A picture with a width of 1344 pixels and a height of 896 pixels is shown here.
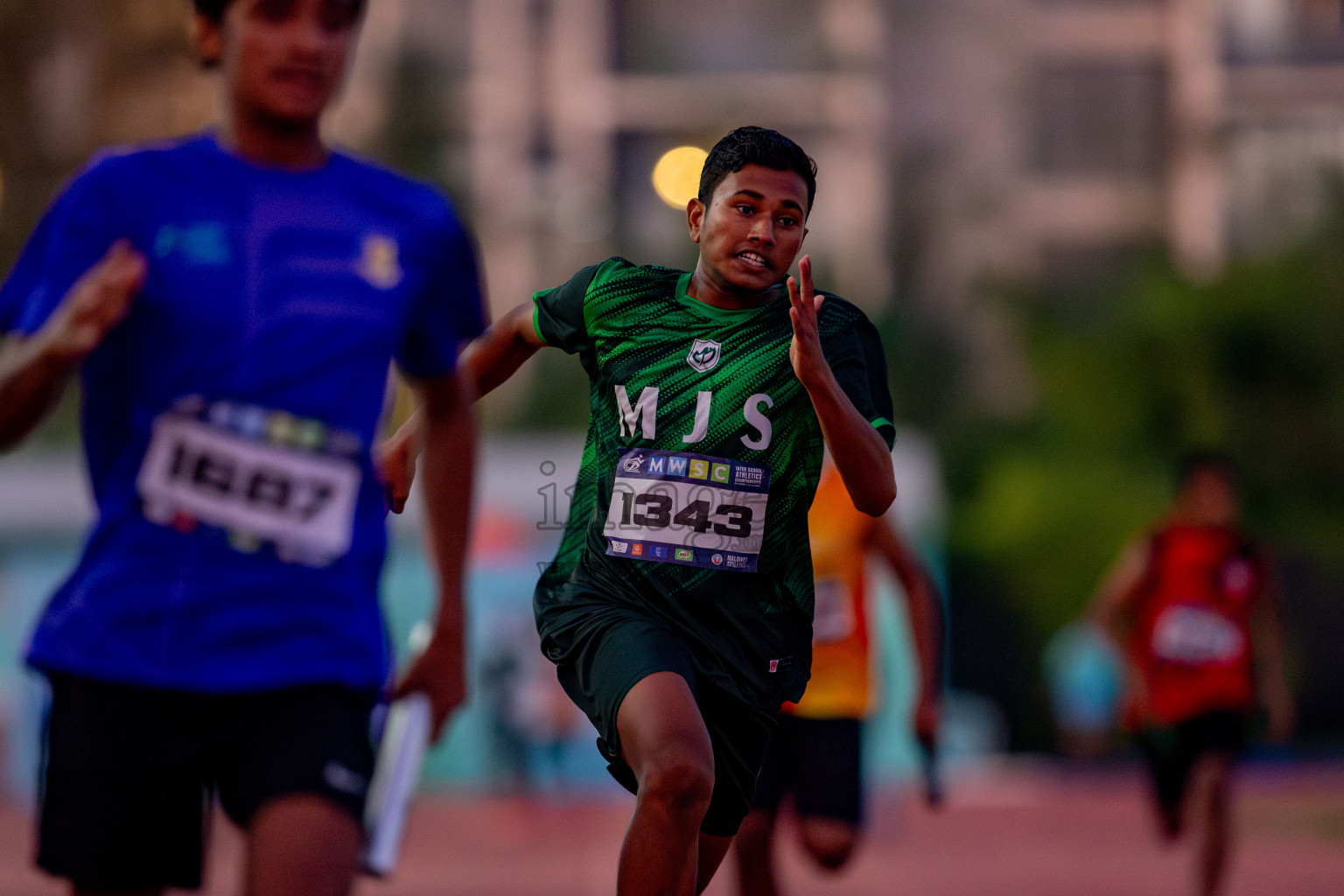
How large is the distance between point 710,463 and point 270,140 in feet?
4.29

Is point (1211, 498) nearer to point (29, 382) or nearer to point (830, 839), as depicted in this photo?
point (830, 839)

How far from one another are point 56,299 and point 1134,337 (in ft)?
68.1

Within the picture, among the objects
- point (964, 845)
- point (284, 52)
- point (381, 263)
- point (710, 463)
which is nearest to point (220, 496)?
point (381, 263)

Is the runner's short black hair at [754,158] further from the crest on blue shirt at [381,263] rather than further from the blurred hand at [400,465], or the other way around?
the crest on blue shirt at [381,263]

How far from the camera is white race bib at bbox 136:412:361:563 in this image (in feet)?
10.7

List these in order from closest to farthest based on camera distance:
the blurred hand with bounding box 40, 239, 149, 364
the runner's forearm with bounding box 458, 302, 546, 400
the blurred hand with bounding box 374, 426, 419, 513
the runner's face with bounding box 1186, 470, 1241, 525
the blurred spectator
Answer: the blurred hand with bounding box 40, 239, 149, 364 → the blurred hand with bounding box 374, 426, 419, 513 → the runner's forearm with bounding box 458, 302, 546, 400 → the runner's face with bounding box 1186, 470, 1241, 525 → the blurred spectator

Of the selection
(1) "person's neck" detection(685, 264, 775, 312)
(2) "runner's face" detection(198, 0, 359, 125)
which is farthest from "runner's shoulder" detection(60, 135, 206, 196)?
Answer: (1) "person's neck" detection(685, 264, 775, 312)

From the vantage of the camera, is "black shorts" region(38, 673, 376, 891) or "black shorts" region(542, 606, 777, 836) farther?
"black shorts" region(542, 606, 777, 836)

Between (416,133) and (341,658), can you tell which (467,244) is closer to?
(341,658)

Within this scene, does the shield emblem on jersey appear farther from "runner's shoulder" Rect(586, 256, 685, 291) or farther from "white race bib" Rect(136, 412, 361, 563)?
"white race bib" Rect(136, 412, 361, 563)

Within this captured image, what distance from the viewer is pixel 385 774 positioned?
3.54 m

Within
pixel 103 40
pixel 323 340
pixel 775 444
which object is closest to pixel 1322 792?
pixel 775 444

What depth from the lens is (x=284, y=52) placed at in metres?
3.36

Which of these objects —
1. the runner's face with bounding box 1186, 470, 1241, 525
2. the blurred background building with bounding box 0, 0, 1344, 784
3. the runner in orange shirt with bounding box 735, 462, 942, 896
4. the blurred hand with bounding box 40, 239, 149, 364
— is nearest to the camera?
the blurred hand with bounding box 40, 239, 149, 364
